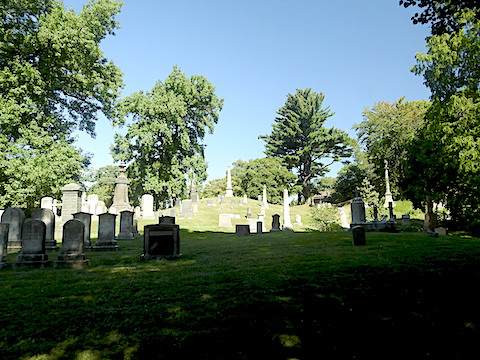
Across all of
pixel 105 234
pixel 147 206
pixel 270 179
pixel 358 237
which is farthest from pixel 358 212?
pixel 270 179

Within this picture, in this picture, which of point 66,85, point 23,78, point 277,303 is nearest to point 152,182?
point 66,85

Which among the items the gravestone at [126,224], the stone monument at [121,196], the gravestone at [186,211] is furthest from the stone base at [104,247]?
the gravestone at [186,211]

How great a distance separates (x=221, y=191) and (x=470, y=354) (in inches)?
2530

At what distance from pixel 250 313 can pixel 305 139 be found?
55546 millimetres

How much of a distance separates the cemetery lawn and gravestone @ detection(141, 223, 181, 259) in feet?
7.75

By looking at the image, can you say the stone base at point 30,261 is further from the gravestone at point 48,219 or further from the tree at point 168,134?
the tree at point 168,134

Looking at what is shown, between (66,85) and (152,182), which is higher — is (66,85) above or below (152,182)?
above

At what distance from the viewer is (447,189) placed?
60.4 ft

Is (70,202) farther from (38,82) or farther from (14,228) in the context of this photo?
(38,82)

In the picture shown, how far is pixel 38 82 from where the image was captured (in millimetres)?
21938

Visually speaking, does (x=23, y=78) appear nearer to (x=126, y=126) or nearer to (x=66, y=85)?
(x=66, y=85)

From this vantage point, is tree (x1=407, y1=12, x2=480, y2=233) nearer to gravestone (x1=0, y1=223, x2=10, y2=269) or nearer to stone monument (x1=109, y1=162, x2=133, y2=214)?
gravestone (x1=0, y1=223, x2=10, y2=269)

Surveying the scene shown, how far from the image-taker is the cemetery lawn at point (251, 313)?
3.15 m

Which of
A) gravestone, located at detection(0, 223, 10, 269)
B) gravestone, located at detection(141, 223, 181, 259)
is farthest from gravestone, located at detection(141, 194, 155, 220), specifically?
gravestone, located at detection(141, 223, 181, 259)
